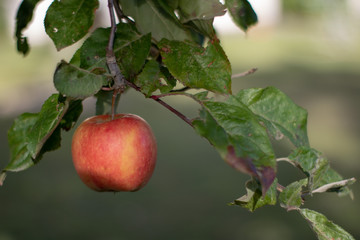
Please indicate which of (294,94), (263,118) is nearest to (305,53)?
(294,94)

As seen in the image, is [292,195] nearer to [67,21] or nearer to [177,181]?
[67,21]

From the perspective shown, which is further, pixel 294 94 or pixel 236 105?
pixel 294 94

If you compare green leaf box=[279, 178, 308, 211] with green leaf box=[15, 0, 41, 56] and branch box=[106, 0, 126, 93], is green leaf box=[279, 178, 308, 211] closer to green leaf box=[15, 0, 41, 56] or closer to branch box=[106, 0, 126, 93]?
branch box=[106, 0, 126, 93]

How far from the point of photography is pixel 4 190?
4113mm

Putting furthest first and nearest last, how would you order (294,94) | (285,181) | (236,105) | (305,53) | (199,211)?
(305,53) → (294,94) → (285,181) → (199,211) → (236,105)

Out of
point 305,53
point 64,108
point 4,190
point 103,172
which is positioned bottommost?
point 305,53

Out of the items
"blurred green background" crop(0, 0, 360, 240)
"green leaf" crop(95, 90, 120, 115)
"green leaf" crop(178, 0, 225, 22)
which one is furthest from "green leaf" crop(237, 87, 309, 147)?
"blurred green background" crop(0, 0, 360, 240)

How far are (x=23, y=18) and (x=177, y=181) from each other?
322 cm

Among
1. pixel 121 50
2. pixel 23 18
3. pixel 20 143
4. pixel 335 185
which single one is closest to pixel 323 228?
pixel 335 185

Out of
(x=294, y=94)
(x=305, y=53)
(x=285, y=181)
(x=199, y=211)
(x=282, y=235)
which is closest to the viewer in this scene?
(x=282, y=235)

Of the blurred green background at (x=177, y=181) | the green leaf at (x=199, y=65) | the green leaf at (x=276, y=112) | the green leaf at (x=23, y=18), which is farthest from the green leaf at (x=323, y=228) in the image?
the blurred green background at (x=177, y=181)

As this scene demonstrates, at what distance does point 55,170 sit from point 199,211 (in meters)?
1.51

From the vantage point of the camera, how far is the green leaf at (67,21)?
0.95 m

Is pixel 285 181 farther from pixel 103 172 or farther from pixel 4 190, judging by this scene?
pixel 103 172
